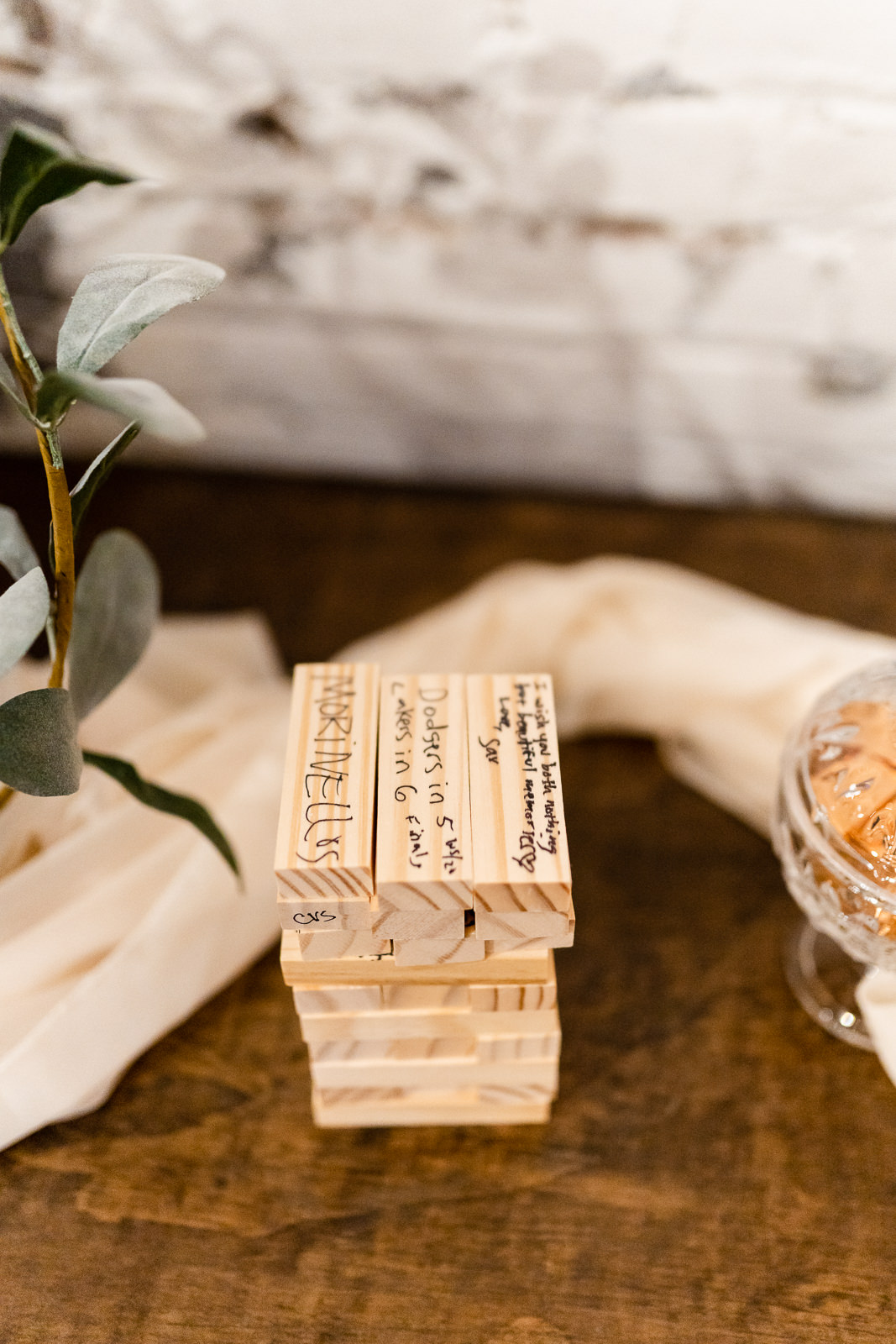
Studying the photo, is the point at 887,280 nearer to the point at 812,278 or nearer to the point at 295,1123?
the point at 812,278

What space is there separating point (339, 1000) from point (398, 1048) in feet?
0.21

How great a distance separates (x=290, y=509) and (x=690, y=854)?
0.55 meters

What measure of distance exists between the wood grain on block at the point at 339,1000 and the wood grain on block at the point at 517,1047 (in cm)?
7

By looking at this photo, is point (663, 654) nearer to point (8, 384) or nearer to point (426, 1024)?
point (426, 1024)

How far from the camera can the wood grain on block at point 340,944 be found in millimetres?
491

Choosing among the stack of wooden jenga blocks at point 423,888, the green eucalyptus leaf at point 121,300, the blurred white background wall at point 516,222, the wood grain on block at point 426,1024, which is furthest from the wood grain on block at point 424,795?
the blurred white background wall at point 516,222

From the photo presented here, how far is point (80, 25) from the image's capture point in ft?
2.57

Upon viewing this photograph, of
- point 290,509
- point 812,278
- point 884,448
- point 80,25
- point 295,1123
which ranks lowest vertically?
point 295,1123

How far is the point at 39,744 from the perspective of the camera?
0.50 m

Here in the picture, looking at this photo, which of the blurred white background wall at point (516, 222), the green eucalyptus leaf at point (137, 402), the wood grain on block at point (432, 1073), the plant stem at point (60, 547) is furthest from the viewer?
the blurred white background wall at point (516, 222)

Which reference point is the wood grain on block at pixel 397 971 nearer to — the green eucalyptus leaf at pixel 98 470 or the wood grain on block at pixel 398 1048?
the wood grain on block at pixel 398 1048

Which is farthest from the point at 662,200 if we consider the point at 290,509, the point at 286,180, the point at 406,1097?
the point at 406,1097

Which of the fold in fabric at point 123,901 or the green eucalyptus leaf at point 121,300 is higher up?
the green eucalyptus leaf at point 121,300

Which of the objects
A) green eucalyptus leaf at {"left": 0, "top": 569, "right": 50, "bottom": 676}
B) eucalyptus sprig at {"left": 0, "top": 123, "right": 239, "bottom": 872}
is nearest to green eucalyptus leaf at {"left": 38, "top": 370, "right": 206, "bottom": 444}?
eucalyptus sprig at {"left": 0, "top": 123, "right": 239, "bottom": 872}
